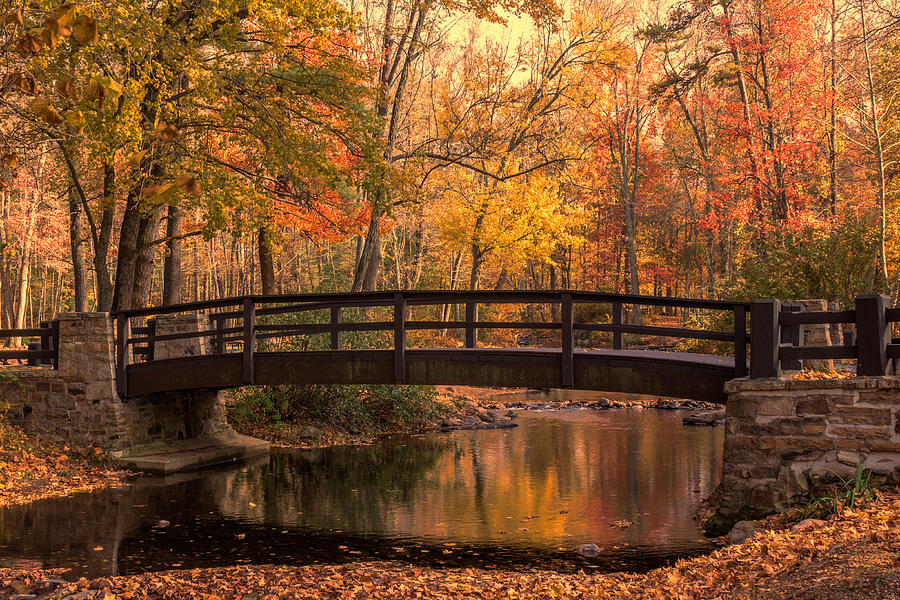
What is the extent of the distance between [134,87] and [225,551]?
26.4 ft

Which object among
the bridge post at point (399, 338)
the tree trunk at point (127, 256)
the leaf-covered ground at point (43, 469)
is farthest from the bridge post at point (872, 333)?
the tree trunk at point (127, 256)

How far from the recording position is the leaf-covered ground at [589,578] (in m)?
6.04

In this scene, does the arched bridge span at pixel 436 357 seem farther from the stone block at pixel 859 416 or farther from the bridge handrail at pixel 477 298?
the stone block at pixel 859 416

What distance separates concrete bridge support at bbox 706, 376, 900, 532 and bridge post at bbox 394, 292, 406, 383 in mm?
4952

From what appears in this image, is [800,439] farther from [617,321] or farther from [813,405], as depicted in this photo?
[617,321]

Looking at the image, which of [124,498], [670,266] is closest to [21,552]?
[124,498]

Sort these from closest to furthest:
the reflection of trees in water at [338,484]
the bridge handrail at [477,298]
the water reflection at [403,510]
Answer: the water reflection at [403,510] < the bridge handrail at [477,298] < the reflection of trees in water at [338,484]

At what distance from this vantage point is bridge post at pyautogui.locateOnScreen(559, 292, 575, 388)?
1118cm

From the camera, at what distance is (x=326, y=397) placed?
18.6m

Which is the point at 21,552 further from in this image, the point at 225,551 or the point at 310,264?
the point at 310,264

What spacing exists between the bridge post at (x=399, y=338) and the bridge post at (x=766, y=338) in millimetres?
5084

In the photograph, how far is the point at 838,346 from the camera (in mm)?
8820

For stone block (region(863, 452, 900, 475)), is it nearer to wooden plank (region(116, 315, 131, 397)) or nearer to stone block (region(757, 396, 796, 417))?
stone block (region(757, 396, 796, 417))

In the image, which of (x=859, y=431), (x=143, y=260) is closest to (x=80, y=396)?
(x=143, y=260)
